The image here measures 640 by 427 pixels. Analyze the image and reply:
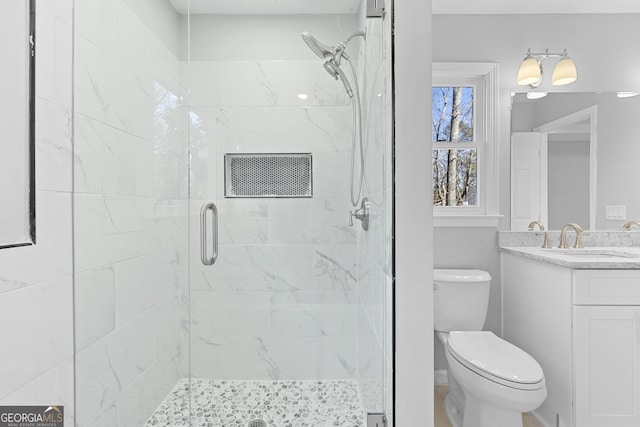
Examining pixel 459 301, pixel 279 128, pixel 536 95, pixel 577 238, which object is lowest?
pixel 459 301

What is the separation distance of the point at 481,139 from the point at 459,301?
1144 mm

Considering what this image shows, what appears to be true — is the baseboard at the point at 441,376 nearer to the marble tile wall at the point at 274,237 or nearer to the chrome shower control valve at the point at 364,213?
the marble tile wall at the point at 274,237

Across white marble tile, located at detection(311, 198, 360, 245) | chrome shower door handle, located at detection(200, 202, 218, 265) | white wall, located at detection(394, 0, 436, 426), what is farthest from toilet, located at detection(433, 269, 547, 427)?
chrome shower door handle, located at detection(200, 202, 218, 265)

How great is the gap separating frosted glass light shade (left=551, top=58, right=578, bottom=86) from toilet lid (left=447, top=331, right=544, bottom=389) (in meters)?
1.78

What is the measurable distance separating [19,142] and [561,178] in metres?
2.92

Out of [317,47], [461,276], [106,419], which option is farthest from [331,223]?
[461,276]

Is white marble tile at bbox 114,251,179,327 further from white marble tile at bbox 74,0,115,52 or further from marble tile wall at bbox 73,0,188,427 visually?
white marble tile at bbox 74,0,115,52

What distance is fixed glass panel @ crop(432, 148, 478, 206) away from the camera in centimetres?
268

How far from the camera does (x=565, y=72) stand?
2.55 meters

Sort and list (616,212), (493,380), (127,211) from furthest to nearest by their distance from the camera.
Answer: (616,212) → (493,380) → (127,211)

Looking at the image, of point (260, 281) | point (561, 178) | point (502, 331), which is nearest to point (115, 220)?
point (260, 281)

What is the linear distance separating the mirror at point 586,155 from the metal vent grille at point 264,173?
1844 mm

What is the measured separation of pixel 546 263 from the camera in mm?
2145

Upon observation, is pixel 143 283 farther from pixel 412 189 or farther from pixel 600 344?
pixel 600 344
